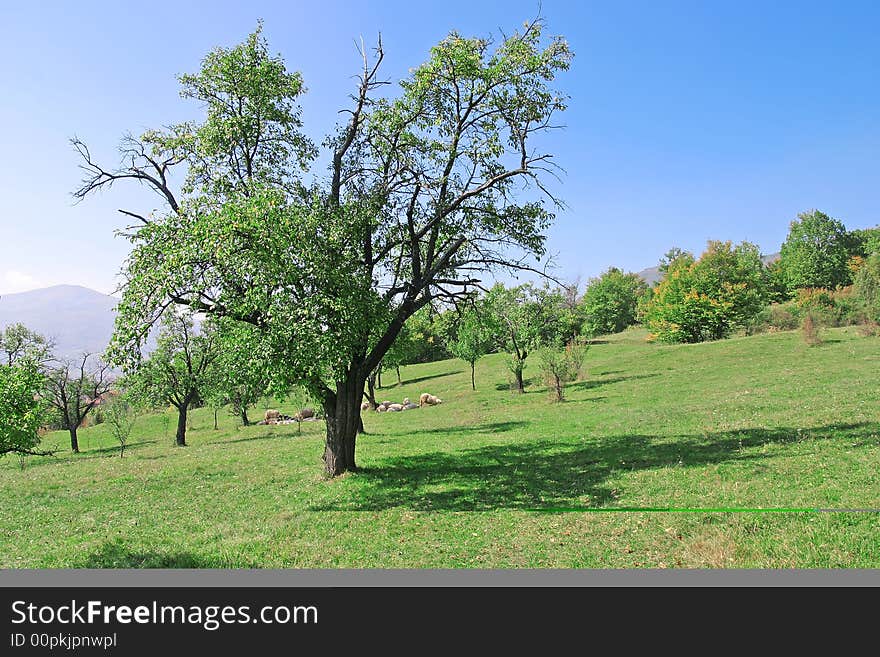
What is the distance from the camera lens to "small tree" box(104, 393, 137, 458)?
1229 inches

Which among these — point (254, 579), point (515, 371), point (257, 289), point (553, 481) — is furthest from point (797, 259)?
point (254, 579)

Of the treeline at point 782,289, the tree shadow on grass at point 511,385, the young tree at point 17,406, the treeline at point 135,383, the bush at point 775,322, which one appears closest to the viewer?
the young tree at point 17,406

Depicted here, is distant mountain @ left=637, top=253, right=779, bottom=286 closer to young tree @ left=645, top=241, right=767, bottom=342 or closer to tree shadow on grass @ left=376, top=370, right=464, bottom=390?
young tree @ left=645, top=241, right=767, bottom=342

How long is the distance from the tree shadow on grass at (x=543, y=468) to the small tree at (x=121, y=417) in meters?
21.2

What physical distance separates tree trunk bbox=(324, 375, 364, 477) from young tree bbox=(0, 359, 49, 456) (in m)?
7.64

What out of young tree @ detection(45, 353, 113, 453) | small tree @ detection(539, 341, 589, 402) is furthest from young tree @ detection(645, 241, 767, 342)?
young tree @ detection(45, 353, 113, 453)

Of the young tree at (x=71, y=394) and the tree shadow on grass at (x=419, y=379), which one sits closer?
the young tree at (x=71, y=394)

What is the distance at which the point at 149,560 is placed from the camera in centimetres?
1024

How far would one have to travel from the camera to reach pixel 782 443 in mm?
15805

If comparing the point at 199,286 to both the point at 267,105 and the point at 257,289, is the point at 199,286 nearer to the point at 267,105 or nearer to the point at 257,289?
the point at 257,289

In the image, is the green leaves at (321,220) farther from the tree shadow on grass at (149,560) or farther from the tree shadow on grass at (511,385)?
the tree shadow on grass at (511,385)

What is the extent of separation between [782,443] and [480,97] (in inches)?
552

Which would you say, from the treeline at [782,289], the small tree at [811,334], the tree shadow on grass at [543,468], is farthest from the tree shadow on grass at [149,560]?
the treeline at [782,289]

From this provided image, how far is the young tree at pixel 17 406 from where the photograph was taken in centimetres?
1346
